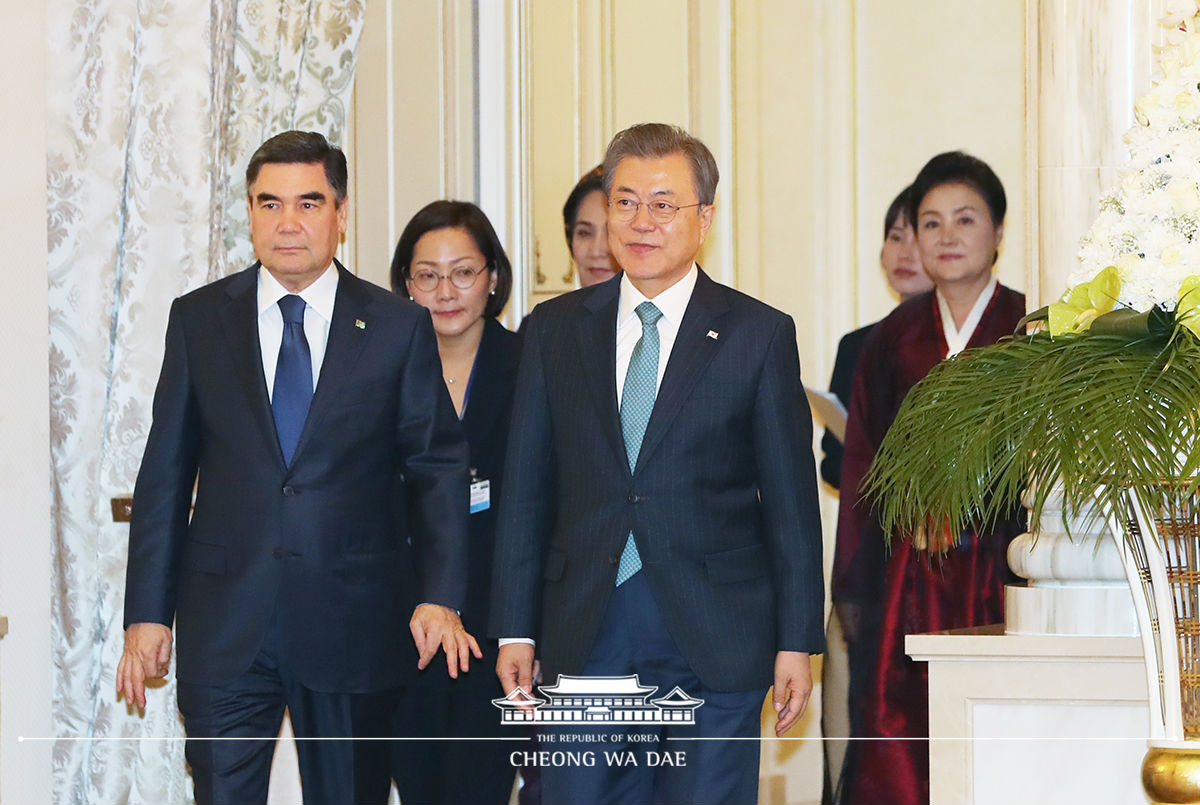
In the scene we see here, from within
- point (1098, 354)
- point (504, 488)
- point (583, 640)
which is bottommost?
point (583, 640)

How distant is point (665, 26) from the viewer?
4.94 meters

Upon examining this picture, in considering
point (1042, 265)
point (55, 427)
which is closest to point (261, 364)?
point (55, 427)

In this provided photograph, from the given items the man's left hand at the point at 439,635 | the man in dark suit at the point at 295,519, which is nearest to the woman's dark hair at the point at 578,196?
the man in dark suit at the point at 295,519

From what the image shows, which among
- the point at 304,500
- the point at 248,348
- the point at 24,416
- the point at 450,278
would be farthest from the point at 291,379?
the point at 24,416

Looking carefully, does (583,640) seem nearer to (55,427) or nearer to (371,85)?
(55,427)

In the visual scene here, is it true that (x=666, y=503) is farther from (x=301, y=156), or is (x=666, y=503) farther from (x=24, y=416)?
(x=24, y=416)

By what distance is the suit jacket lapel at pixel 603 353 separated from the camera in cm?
286

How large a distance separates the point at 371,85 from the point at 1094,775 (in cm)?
323

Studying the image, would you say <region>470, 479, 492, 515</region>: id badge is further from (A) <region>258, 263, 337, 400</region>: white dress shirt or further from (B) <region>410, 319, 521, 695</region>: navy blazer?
(A) <region>258, 263, 337, 400</region>: white dress shirt

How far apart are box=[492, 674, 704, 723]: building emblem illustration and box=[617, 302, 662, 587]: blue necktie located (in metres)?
0.19

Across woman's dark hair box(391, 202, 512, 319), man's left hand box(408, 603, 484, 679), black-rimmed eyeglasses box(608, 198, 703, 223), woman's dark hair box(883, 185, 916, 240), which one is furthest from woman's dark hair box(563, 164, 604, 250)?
man's left hand box(408, 603, 484, 679)

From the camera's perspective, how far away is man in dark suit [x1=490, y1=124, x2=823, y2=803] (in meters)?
2.80

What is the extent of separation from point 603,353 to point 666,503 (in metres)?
0.32

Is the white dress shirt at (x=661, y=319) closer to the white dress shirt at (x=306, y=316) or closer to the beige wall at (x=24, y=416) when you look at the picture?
the white dress shirt at (x=306, y=316)
